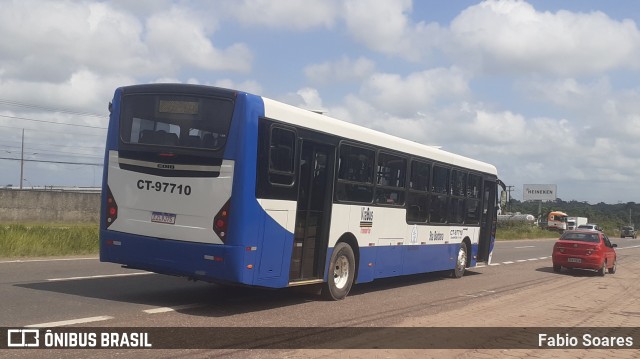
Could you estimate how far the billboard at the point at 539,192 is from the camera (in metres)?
132

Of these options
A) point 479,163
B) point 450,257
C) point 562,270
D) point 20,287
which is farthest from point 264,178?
point 562,270

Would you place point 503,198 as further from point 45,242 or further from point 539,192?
point 539,192

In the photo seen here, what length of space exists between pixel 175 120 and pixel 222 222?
1.78 m

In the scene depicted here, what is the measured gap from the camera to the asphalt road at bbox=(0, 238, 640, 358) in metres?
8.88

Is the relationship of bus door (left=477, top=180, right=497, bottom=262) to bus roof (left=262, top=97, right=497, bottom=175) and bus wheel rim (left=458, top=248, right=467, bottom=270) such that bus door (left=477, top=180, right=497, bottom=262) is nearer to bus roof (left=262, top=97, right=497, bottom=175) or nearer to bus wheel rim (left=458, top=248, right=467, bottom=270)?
bus wheel rim (left=458, top=248, right=467, bottom=270)

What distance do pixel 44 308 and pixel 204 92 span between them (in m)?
3.80

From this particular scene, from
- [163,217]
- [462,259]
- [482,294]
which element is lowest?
[482,294]

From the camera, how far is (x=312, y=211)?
439 inches

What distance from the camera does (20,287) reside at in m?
11.1

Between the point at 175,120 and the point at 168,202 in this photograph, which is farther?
the point at 175,120

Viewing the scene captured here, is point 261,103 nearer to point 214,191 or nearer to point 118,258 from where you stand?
point 214,191

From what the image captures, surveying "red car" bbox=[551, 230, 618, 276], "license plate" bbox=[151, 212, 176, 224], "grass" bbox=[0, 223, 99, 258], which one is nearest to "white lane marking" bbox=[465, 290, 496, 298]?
"license plate" bbox=[151, 212, 176, 224]

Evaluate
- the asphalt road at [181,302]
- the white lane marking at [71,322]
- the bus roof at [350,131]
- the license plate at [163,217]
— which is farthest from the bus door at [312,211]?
the white lane marking at [71,322]

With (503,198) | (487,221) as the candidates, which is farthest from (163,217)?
(503,198)
